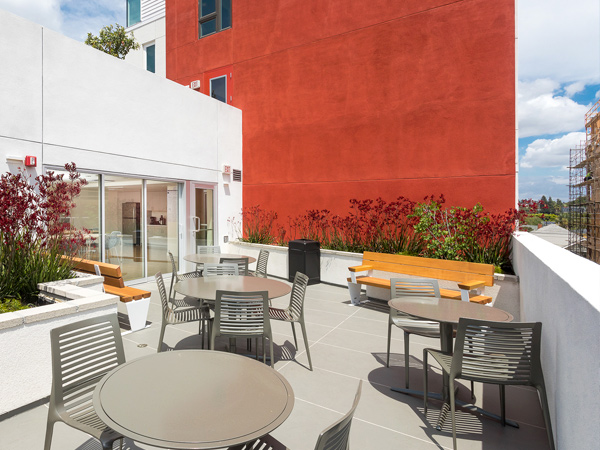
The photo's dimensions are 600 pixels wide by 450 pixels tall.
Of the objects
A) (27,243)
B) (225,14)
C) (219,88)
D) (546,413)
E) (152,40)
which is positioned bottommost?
(546,413)

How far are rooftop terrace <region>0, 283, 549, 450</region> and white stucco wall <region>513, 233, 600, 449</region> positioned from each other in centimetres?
57

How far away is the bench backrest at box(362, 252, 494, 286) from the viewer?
217 inches

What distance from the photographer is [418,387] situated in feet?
11.4

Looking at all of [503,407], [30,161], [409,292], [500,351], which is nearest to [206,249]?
[30,161]

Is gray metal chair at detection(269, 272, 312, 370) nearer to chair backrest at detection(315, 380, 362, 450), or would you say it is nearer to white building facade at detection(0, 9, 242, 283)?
chair backrest at detection(315, 380, 362, 450)

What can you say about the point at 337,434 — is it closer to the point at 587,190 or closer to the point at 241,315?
the point at 241,315

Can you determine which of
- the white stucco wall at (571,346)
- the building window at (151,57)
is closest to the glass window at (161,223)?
the white stucco wall at (571,346)

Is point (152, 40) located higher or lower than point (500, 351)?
higher

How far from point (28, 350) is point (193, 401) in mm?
2155

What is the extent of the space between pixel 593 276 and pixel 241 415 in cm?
200

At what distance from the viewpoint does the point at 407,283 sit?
4.06 meters

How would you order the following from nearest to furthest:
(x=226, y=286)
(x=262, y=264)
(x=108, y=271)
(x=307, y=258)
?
(x=226, y=286) → (x=108, y=271) → (x=262, y=264) → (x=307, y=258)

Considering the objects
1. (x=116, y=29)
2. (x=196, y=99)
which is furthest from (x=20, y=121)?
Result: (x=116, y=29)

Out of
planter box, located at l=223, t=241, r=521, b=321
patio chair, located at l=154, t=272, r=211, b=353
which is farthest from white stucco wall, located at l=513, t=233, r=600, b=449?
patio chair, located at l=154, t=272, r=211, b=353
